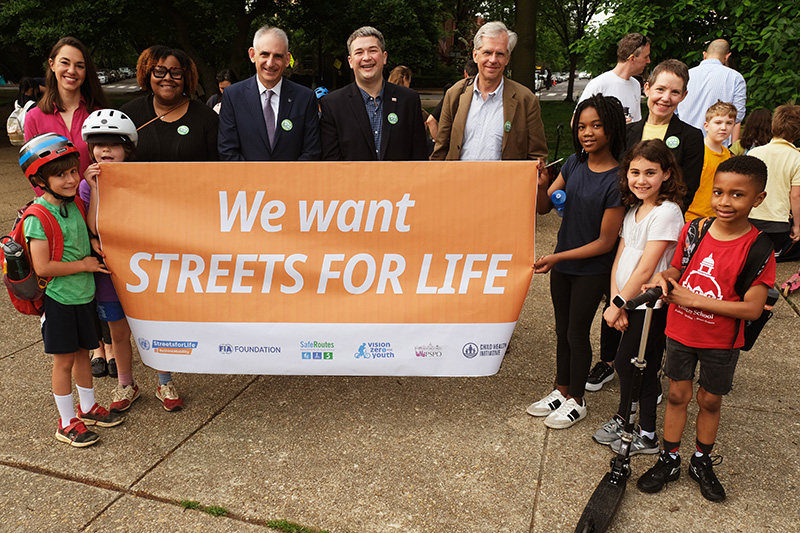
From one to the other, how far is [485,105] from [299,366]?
216 cm

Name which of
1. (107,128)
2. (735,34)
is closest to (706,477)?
(107,128)

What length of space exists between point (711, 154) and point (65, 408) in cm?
443

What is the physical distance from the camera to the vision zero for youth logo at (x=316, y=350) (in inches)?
140

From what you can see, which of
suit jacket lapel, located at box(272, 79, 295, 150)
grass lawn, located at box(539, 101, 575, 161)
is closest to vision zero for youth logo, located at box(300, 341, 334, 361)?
suit jacket lapel, located at box(272, 79, 295, 150)

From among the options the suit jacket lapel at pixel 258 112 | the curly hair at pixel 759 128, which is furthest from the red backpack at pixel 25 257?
the curly hair at pixel 759 128

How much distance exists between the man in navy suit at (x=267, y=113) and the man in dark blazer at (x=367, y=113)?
151mm

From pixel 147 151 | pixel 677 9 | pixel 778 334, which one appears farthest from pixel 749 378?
pixel 677 9

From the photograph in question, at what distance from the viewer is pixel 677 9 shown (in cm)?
1023

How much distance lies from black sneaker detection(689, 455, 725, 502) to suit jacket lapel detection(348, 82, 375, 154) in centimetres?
266

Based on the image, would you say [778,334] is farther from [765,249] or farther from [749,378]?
[765,249]

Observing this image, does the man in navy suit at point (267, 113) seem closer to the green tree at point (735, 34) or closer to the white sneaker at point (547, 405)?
the white sneaker at point (547, 405)

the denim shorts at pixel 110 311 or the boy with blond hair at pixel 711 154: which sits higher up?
the boy with blond hair at pixel 711 154

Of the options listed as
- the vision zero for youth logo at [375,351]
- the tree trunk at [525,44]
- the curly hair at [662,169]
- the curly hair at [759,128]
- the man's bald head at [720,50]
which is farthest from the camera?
the tree trunk at [525,44]

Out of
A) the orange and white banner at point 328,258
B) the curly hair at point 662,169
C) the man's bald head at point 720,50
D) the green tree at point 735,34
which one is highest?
the green tree at point 735,34
